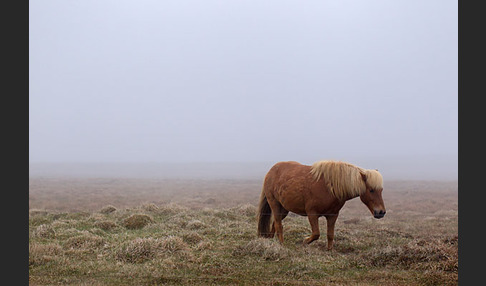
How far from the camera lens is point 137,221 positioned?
10.8 meters

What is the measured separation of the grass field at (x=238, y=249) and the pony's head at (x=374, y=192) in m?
0.75

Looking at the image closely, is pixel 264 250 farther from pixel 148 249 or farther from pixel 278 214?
pixel 148 249

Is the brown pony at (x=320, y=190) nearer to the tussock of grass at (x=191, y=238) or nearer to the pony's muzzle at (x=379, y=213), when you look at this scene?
the pony's muzzle at (x=379, y=213)

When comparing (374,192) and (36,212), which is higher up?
(374,192)

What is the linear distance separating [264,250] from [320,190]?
6.21 feet

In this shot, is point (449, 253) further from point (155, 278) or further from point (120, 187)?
point (120, 187)

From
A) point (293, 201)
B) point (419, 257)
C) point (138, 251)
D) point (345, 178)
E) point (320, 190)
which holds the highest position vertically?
point (345, 178)

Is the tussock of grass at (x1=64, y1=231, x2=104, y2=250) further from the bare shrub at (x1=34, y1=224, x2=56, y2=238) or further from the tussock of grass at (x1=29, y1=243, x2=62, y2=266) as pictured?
the bare shrub at (x1=34, y1=224, x2=56, y2=238)

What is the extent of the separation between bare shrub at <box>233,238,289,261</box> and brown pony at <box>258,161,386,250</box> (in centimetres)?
114

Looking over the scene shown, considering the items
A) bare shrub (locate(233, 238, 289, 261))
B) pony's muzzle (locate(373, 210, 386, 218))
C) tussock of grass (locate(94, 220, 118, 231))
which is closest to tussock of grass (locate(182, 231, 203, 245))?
bare shrub (locate(233, 238, 289, 261))

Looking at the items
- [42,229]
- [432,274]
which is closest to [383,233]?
[432,274]

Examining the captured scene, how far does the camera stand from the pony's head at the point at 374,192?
298 inches

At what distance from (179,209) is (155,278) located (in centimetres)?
719

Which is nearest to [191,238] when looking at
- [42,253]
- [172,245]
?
[172,245]
